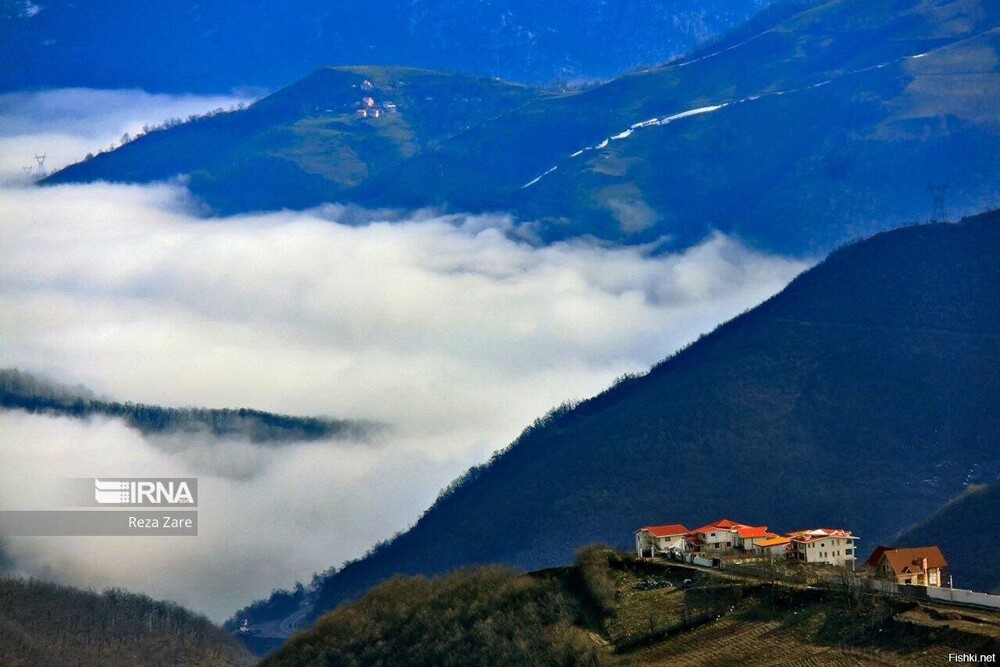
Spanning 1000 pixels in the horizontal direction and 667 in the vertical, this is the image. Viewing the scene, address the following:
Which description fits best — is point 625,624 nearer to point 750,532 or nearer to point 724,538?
point 750,532

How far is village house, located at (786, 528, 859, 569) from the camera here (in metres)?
123

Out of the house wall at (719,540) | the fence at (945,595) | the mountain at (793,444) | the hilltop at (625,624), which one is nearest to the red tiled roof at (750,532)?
the house wall at (719,540)

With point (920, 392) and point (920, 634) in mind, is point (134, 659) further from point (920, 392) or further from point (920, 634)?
point (920, 634)

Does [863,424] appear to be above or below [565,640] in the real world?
above

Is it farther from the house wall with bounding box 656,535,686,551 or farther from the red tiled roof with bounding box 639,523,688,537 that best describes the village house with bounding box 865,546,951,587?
the red tiled roof with bounding box 639,523,688,537

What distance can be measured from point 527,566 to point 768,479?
18.5 m

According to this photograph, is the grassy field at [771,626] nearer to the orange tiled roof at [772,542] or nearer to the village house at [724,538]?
the orange tiled roof at [772,542]

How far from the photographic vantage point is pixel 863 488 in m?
169

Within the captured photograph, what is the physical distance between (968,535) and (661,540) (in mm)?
21726

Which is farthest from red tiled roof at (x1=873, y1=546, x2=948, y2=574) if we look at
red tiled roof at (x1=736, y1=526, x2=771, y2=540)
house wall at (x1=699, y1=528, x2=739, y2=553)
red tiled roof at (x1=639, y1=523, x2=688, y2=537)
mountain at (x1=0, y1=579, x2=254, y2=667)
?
mountain at (x1=0, y1=579, x2=254, y2=667)

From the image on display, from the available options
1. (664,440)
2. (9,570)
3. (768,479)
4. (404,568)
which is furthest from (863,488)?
(9,570)

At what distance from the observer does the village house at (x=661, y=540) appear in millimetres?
128000

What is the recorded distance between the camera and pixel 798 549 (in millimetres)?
123375

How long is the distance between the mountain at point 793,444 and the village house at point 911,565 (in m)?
40.0
